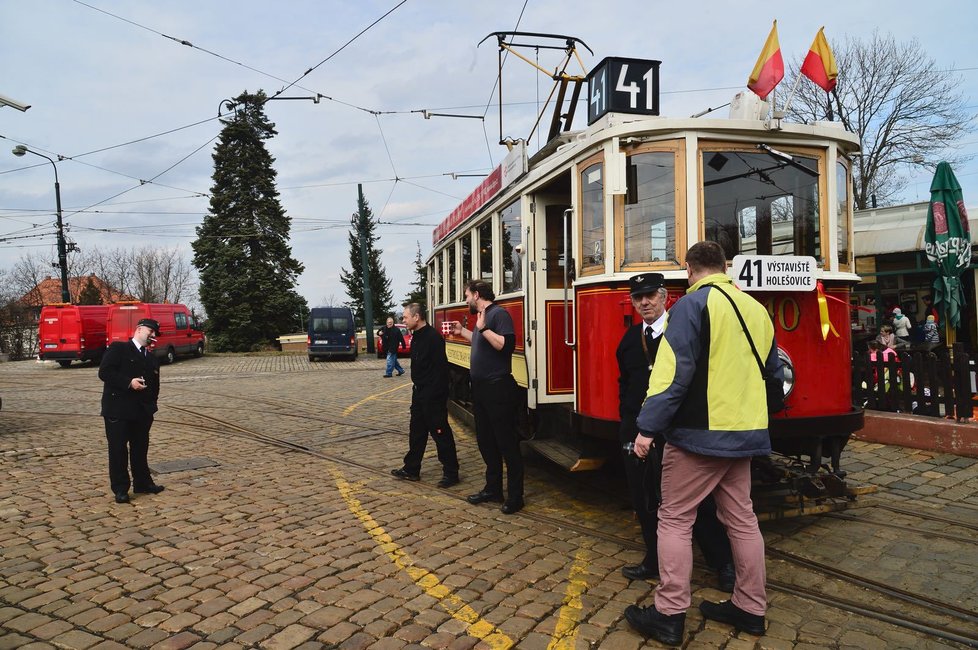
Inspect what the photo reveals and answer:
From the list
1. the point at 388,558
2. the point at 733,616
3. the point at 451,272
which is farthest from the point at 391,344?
the point at 733,616

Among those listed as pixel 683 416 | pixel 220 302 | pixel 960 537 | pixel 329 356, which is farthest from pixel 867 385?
pixel 220 302

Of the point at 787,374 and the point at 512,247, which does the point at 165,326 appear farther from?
the point at 787,374

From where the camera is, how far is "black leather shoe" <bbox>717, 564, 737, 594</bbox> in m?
4.10

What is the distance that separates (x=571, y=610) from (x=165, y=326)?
83.6ft

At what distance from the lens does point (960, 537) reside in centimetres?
A: 484

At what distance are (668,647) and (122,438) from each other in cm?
507

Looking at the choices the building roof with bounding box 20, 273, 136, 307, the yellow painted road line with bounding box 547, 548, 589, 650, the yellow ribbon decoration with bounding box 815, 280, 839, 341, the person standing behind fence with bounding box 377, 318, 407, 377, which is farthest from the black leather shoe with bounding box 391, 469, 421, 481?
the building roof with bounding box 20, 273, 136, 307

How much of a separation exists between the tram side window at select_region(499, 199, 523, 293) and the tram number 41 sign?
240cm

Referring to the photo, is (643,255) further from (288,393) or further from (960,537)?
(288,393)

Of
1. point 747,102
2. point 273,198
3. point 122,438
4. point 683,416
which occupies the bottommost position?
point 122,438

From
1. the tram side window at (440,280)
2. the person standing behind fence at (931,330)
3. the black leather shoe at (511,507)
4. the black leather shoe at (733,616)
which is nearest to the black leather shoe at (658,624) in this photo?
the black leather shoe at (733,616)

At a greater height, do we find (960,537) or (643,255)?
(643,255)

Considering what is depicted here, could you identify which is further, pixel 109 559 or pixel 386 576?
pixel 109 559

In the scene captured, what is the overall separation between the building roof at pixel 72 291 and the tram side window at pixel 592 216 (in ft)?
141
